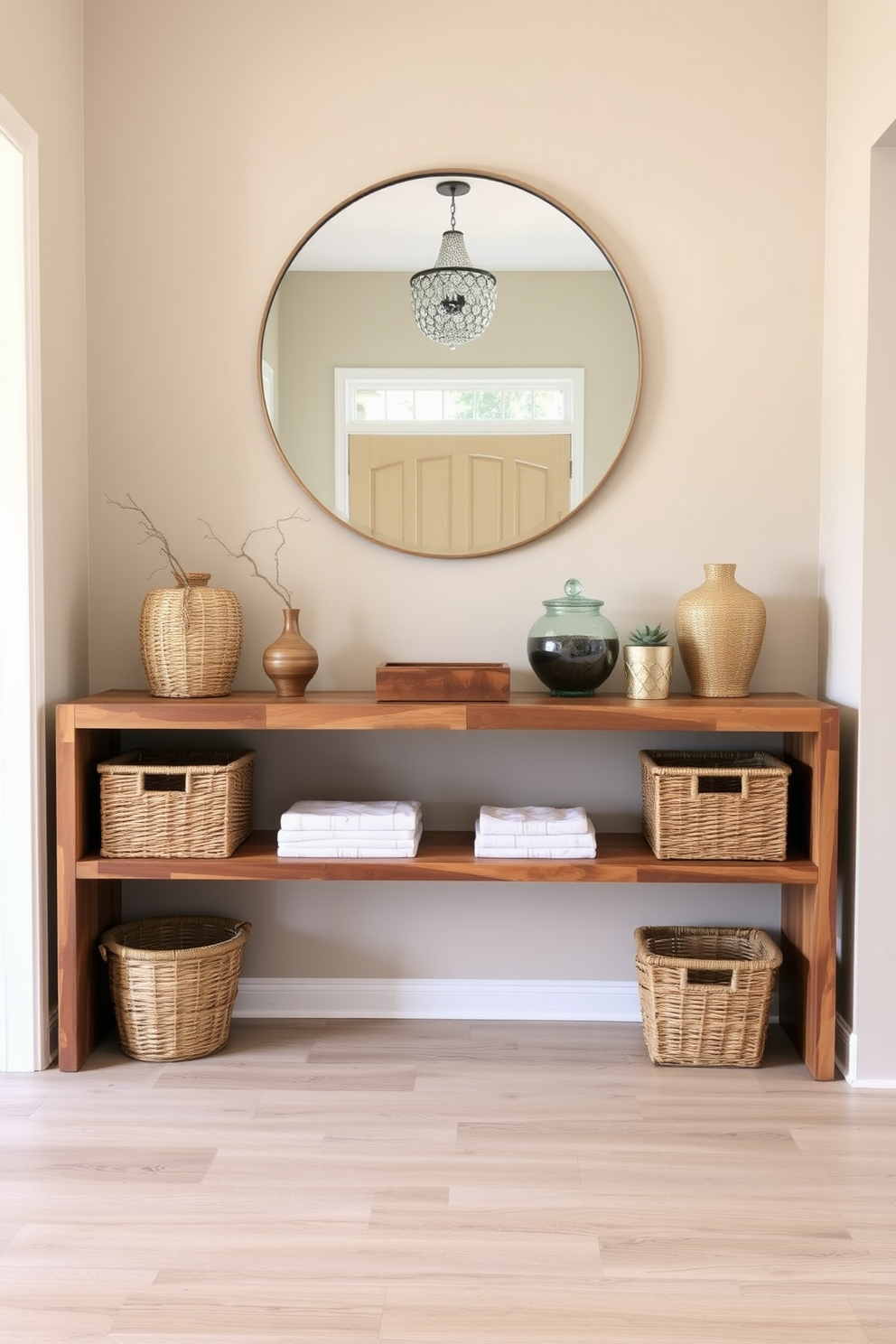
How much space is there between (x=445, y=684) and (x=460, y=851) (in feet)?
1.33

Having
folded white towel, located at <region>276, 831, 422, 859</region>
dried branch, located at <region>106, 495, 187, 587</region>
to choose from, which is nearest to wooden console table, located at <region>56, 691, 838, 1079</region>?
folded white towel, located at <region>276, 831, 422, 859</region>

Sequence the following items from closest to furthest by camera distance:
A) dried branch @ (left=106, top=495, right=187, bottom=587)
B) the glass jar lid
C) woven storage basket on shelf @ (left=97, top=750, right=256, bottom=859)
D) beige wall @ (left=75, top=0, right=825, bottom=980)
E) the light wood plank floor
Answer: the light wood plank floor < woven storage basket on shelf @ (left=97, top=750, right=256, bottom=859) < the glass jar lid < beige wall @ (left=75, top=0, right=825, bottom=980) < dried branch @ (left=106, top=495, right=187, bottom=587)

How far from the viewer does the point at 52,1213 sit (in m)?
1.86

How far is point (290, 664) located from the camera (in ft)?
8.33

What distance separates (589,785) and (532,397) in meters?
0.98

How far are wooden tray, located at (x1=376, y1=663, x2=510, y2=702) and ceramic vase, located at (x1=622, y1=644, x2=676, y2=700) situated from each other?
318 millimetres

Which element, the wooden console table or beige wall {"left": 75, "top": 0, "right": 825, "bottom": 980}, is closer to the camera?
the wooden console table

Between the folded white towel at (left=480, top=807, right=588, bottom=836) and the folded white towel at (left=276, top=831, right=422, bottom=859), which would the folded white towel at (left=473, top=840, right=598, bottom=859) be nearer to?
the folded white towel at (left=480, top=807, right=588, bottom=836)

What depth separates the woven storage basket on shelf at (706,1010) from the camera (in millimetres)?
2439

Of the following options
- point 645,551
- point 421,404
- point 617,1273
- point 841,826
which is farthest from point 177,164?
point 617,1273

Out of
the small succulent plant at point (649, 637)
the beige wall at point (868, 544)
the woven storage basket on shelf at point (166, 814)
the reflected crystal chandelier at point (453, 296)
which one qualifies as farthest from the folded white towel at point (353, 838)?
the reflected crystal chandelier at point (453, 296)

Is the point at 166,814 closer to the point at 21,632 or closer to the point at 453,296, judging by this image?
the point at 21,632

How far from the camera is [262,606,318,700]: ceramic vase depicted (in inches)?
100.0

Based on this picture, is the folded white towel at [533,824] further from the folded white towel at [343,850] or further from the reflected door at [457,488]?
the reflected door at [457,488]
